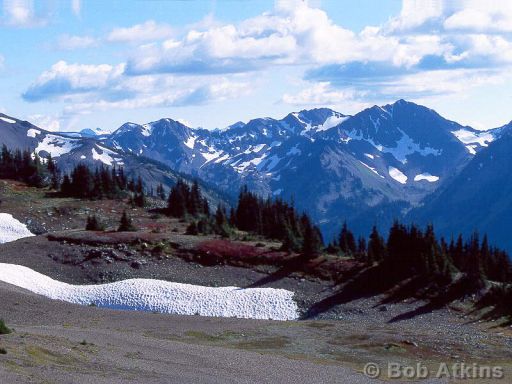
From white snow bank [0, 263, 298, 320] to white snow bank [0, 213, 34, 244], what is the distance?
767 inches

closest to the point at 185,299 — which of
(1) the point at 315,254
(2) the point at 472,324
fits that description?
(1) the point at 315,254

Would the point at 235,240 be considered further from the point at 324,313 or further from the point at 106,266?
the point at 324,313

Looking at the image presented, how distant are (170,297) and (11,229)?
3492cm

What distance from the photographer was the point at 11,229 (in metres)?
92.2

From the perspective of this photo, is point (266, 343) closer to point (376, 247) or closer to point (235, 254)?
point (235, 254)

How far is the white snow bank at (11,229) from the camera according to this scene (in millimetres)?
88875

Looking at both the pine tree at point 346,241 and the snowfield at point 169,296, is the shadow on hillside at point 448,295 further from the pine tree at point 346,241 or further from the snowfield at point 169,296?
the pine tree at point 346,241

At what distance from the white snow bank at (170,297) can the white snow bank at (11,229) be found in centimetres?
1948

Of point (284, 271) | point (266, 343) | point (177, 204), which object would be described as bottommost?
point (266, 343)

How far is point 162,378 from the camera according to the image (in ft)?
106

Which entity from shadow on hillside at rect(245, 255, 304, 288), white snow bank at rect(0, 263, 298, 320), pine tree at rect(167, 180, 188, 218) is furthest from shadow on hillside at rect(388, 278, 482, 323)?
pine tree at rect(167, 180, 188, 218)

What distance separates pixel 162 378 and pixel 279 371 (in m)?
7.78

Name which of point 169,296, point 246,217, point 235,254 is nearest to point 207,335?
point 169,296

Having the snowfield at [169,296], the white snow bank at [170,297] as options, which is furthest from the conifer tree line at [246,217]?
the snowfield at [169,296]
